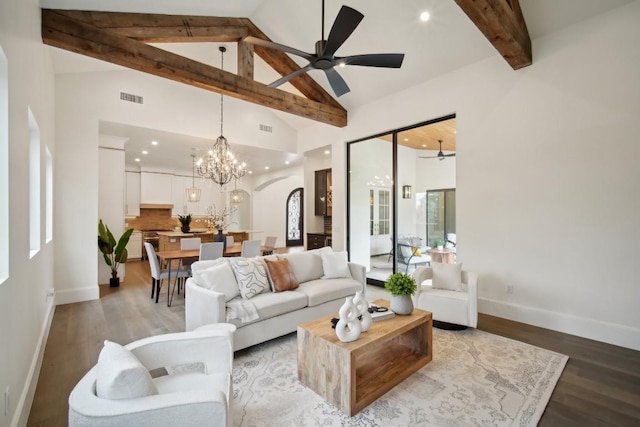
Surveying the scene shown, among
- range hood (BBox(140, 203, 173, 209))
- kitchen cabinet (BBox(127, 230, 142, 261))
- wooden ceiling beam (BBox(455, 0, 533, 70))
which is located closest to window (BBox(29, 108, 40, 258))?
wooden ceiling beam (BBox(455, 0, 533, 70))

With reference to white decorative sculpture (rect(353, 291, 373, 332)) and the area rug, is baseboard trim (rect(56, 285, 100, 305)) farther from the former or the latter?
white decorative sculpture (rect(353, 291, 373, 332))

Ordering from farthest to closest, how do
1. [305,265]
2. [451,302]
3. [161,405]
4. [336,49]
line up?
[305,265]
[451,302]
[336,49]
[161,405]

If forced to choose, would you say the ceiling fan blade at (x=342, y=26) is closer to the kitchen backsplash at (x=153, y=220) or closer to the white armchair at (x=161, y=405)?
the white armchair at (x=161, y=405)

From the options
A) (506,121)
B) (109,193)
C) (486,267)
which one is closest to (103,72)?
(109,193)

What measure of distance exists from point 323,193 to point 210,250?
3849 mm

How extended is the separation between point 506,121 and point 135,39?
16.3 ft

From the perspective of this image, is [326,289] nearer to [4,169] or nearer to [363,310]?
[363,310]

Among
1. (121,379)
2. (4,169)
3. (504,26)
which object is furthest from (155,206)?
(504,26)

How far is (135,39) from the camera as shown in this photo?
379cm

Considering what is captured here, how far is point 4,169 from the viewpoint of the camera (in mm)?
1733

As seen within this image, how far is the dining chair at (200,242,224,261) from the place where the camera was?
4648 millimetres

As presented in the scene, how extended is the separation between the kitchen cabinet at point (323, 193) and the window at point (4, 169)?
6401 millimetres

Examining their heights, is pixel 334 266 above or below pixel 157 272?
above

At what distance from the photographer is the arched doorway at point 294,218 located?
42.7ft
